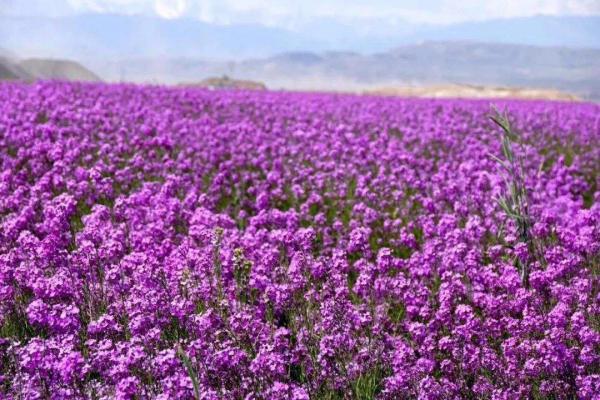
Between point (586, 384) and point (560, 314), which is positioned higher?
point (560, 314)

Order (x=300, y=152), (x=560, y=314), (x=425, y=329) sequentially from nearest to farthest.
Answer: (x=560, y=314), (x=425, y=329), (x=300, y=152)

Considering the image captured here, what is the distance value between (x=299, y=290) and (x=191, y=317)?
116cm

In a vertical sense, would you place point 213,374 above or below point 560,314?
below

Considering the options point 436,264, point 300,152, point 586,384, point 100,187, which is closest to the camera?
point 586,384

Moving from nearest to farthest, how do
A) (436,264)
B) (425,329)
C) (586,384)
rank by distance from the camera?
(586,384) < (425,329) < (436,264)

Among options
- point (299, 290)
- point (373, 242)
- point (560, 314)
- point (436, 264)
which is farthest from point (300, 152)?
point (560, 314)

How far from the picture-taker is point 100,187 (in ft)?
29.1

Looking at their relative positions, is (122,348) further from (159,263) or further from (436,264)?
(436,264)

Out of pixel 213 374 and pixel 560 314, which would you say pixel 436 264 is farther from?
pixel 213 374

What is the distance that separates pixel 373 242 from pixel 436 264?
1.99 metres

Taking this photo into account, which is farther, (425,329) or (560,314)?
(425,329)

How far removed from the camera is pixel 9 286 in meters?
5.75

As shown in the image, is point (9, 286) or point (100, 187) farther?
point (100, 187)

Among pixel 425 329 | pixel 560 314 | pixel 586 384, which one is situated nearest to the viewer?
pixel 586 384
